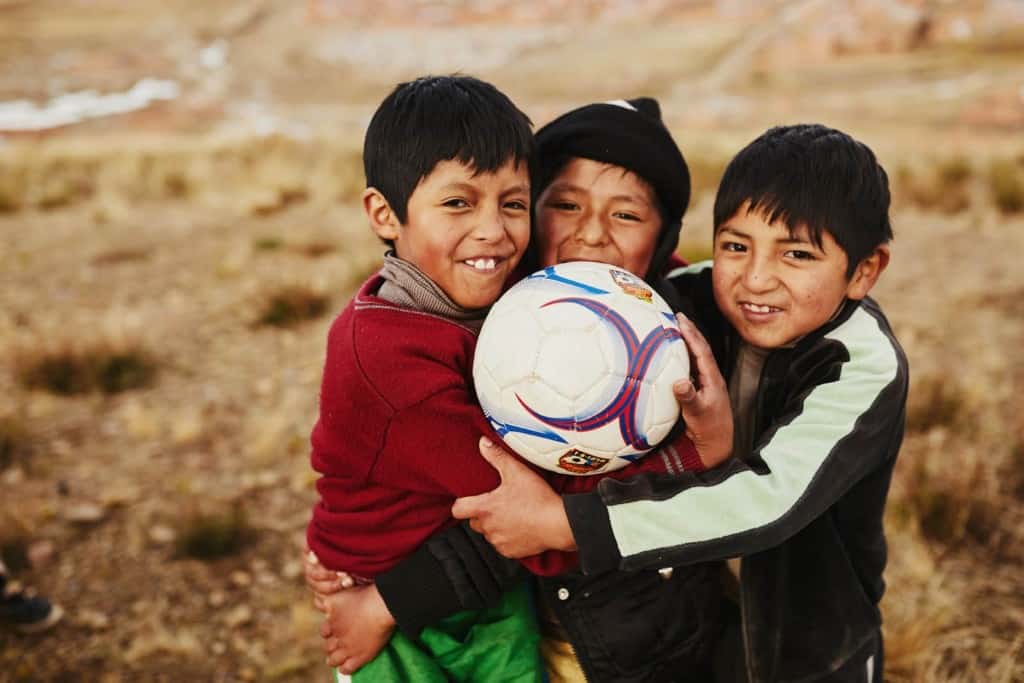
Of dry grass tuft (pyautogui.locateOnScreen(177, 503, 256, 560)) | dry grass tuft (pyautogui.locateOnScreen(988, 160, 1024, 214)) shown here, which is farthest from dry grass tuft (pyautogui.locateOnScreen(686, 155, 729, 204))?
dry grass tuft (pyautogui.locateOnScreen(177, 503, 256, 560))

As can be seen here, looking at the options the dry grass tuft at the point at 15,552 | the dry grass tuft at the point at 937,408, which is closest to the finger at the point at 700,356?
the dry grass tuft at the point at 937,408

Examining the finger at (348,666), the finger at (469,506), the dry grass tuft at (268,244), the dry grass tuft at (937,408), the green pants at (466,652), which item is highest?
the finger at (469,506)

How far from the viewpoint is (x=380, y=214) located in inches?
86.2

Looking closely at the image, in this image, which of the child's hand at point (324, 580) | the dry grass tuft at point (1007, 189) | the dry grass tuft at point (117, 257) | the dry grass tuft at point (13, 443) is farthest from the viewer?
the dry grass tuft at point (1007, 189)

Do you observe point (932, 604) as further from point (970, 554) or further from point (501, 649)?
point (501, 649)

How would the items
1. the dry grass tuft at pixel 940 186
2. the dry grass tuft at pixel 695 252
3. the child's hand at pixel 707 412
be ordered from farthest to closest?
the dry grass tuft at pixel 940 186 → the dry grass tuft at pixel 695 252 → the child's hand at pixel 707 412

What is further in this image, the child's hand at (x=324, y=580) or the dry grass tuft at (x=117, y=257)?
the dry grass tuft at (x=117, y=257)

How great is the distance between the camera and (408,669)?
6.98 ft

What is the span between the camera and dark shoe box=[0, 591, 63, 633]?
3.42 metres

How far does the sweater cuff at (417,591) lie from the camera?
200cm

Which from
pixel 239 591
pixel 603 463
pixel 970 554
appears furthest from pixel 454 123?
pixel 970 554

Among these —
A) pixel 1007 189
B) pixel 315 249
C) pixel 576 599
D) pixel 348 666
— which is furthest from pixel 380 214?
pixel 1007 189

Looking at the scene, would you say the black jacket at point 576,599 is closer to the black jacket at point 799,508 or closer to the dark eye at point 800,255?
Result: the black jacket at point 799,508

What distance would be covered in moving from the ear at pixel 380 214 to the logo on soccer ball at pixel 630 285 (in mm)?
662
